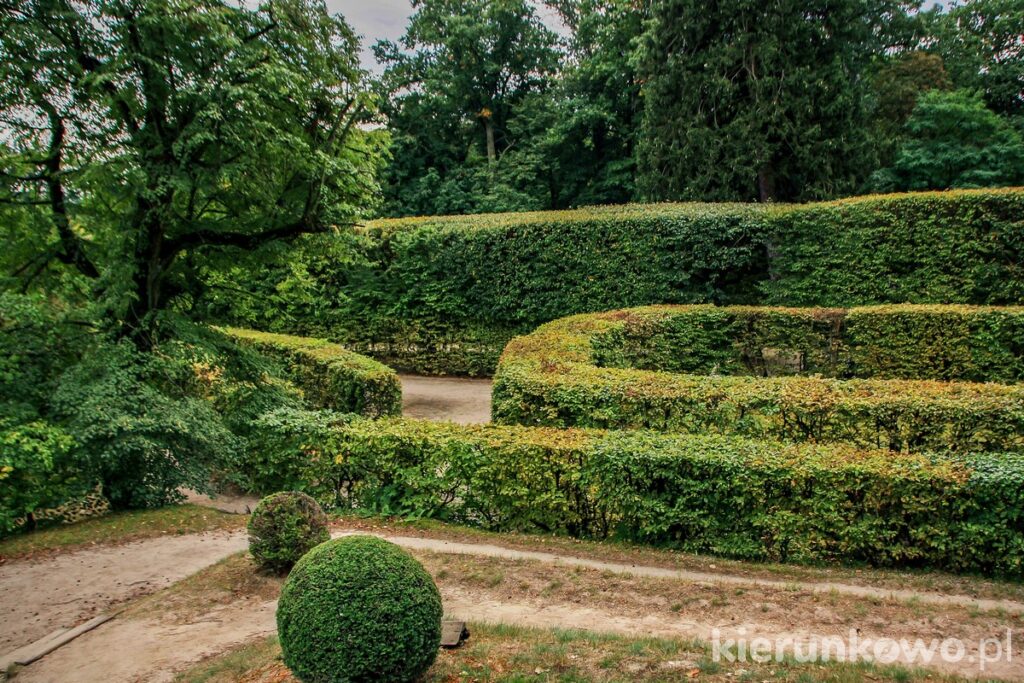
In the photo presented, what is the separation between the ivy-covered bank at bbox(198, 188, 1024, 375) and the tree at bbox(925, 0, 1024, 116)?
553 inches

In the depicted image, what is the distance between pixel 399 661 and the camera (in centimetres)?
462

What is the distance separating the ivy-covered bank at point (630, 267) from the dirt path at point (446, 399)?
0.82 meters

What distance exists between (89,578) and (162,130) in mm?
5896

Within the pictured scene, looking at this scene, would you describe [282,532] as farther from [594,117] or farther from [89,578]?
[594,117]

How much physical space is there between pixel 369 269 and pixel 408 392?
5195 mm

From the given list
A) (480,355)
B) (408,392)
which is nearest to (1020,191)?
(480,355)

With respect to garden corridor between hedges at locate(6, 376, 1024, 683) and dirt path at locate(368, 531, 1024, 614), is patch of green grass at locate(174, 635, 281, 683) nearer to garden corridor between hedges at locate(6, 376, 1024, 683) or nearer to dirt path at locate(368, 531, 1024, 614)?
garden corridor between hedges at locate(6, 376, 1024, 683)

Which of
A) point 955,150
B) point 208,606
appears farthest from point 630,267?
point 208,606

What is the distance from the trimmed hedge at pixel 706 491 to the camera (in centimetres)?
702

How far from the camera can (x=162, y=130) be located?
9383 millimetres

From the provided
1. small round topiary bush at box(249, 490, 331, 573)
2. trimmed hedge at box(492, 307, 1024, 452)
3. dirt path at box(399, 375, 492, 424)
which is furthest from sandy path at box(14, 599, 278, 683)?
dirt path at box(399, 375, 492, 424)

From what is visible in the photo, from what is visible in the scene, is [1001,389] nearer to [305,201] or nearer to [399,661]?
[399,661]

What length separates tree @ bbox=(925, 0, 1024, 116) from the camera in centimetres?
2828

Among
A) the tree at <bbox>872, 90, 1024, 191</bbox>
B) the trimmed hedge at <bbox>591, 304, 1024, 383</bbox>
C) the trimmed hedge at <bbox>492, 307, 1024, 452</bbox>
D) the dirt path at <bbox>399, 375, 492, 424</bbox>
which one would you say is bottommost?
the dirt path at <bbox>399, 375, 492, 424</bbox>
